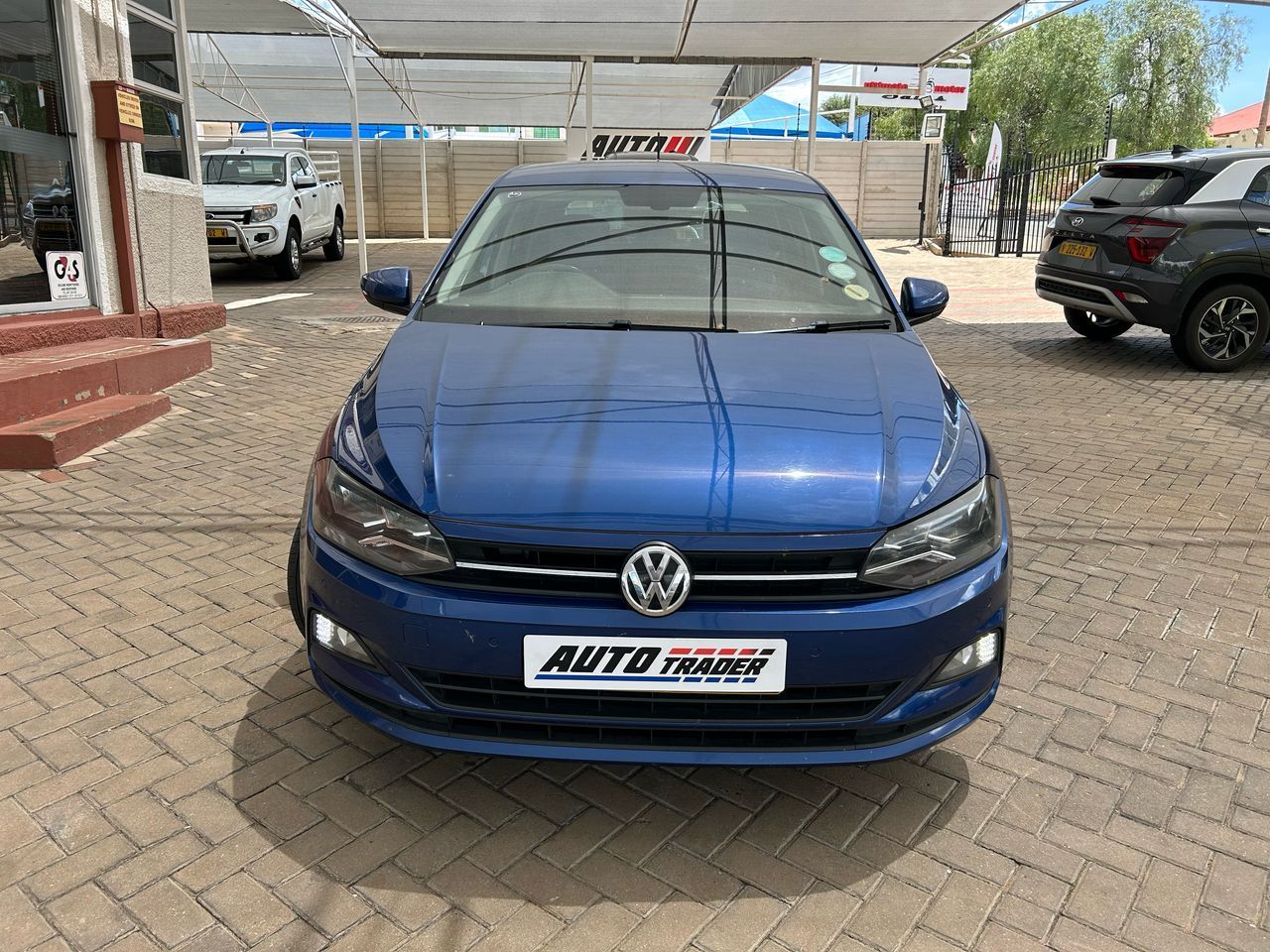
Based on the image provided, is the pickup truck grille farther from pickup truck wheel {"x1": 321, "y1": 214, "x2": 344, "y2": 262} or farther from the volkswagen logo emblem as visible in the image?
the volkswagen logo emblem

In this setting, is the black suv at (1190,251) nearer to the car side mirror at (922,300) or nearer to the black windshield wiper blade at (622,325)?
the car side mirror at (922,300)

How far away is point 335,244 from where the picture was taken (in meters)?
18.2

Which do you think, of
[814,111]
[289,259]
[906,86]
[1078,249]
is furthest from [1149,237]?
[906,86]

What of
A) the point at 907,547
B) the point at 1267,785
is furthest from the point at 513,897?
the point at 1267,785

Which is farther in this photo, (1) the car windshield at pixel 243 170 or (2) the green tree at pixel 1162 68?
(2) the green tree at pixel 1162 68

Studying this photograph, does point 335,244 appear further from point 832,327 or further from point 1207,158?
point 832,327

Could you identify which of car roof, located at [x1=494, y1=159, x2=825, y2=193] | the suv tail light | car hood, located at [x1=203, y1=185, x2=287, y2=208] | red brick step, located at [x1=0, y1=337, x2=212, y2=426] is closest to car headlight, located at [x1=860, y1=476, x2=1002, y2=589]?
car roof, located at [x1=494, y1=159, x2=825, y2=193]

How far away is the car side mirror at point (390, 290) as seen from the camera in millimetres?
3791

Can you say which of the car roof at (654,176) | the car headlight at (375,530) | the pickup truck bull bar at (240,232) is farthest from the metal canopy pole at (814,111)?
the car headlight at (375,530)

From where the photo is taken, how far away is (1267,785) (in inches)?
110

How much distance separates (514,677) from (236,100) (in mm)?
22682

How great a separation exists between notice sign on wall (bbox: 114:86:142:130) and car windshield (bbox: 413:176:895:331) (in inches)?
192

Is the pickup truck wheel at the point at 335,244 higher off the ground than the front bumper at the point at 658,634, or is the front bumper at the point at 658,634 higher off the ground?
the pickup truck wheel at the point at 335,244

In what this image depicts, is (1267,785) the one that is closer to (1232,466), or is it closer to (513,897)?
(513,897)
